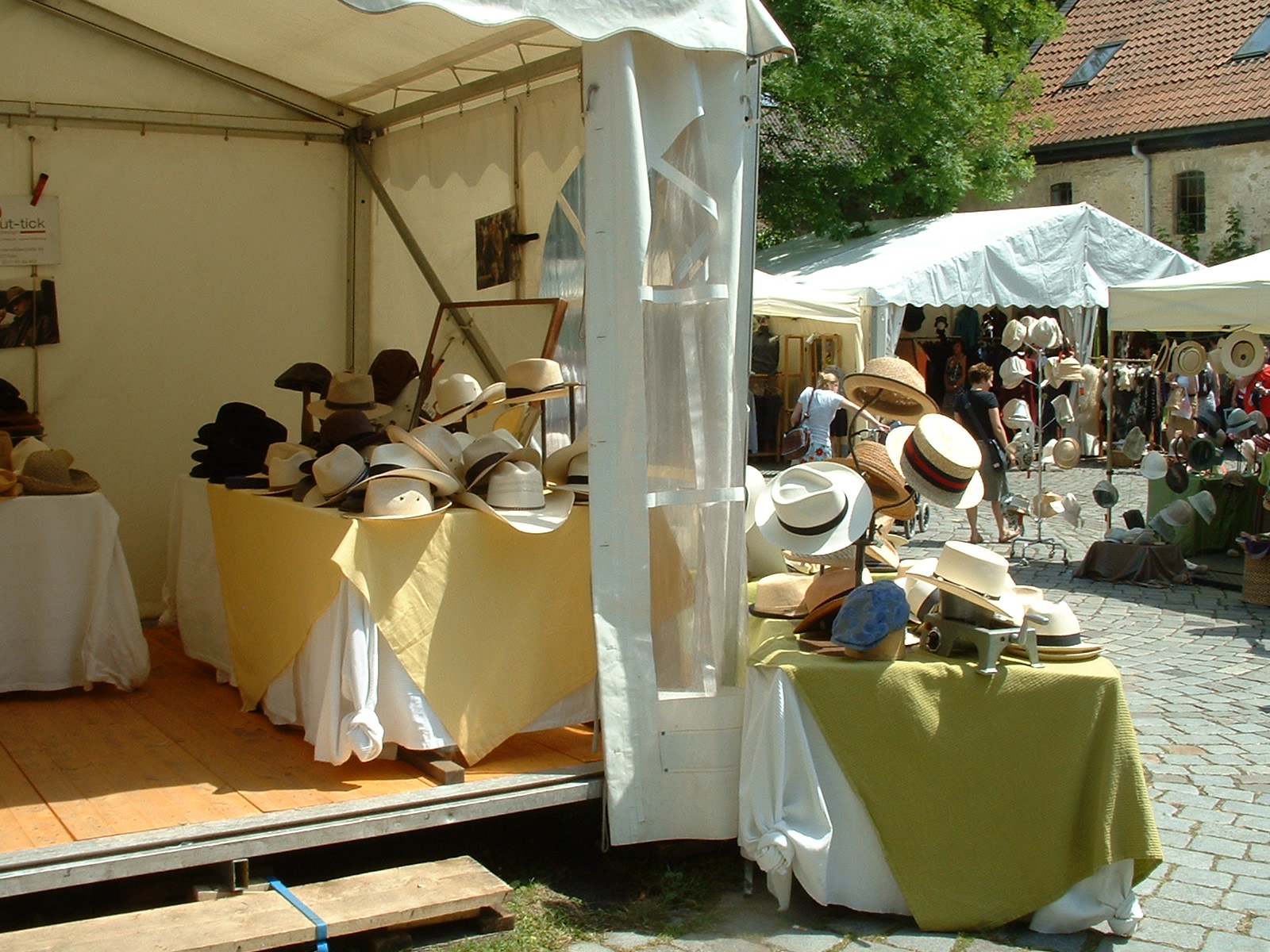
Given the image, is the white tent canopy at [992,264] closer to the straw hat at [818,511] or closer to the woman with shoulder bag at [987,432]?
the woman with shoulder bag at [987,432]

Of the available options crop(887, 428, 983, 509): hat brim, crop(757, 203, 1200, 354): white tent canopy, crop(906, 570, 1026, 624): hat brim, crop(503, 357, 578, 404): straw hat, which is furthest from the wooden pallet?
crop(757, 203, 1200, 354): white tent canopy

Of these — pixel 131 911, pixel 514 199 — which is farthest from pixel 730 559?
pixel 514 199

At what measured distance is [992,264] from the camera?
16656 mm

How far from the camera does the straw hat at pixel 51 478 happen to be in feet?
16.1

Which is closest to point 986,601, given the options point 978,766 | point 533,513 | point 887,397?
point 978,766

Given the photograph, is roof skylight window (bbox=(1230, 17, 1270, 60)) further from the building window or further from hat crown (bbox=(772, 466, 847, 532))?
hat crown (bbox=(772, 466, 847, 532))

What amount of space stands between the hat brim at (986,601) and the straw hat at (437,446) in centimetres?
162

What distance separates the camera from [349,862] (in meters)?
4.11

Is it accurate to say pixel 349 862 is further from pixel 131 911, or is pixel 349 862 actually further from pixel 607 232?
pixel 607 232

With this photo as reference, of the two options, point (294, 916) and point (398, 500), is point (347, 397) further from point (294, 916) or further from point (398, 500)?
point (294, 916)

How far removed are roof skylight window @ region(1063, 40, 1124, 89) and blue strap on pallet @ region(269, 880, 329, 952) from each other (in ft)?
84.7

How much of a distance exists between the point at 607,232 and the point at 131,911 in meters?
2.26

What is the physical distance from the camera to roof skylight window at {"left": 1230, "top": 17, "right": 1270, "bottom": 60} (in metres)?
23.3

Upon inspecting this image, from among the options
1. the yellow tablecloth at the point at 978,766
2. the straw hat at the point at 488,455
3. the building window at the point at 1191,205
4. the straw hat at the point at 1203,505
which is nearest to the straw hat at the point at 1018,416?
the straw hat at the point at 1203,505
